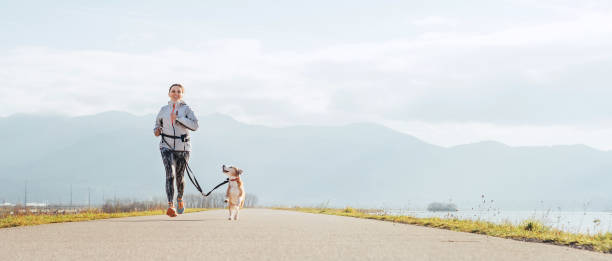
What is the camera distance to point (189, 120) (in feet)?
43.7

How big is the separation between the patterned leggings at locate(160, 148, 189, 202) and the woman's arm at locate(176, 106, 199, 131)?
25.5 inches

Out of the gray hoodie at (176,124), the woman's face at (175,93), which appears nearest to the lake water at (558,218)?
the gray hoodie at (176,124)

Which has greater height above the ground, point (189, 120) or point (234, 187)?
point (189, 120)

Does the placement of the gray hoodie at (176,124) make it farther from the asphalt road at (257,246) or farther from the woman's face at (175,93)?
the asphalt road at (257,246)

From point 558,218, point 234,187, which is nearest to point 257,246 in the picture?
point 234,187

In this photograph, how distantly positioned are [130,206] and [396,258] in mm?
23501

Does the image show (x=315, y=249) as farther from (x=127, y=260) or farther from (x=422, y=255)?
(x=127, y=260)

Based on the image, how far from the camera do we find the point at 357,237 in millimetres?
9609

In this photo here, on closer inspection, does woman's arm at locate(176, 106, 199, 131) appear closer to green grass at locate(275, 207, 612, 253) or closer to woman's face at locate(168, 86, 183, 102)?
woman's face at locate(168, 86, 183, 102)

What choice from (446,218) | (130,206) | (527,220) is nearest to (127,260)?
(527,220)

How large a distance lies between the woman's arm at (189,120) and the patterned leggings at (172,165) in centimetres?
65

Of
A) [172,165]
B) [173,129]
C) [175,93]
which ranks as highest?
[175,93]

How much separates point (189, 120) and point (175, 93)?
66 cm

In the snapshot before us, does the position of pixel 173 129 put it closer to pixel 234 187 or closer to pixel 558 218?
pixel 234 187
